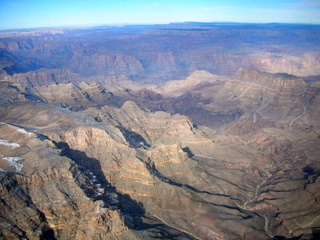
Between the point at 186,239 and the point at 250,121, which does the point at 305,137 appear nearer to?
the point at 250,121

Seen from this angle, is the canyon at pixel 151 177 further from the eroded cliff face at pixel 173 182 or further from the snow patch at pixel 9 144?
the snow patch at pixel 9 144

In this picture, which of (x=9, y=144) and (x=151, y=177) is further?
(x=9, y=144)

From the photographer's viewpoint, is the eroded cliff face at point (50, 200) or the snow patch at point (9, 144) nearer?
the eroded cliff face at point (50, 200)

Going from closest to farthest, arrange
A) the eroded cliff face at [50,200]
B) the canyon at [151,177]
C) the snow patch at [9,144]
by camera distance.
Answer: the eroded cliff face at [50,200] → the canyon at [151,177] → the snow patch at [9,144]

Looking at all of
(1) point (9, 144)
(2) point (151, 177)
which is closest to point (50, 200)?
(2) point (151, 177)

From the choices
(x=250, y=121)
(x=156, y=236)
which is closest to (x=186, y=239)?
(x=156, y=236)

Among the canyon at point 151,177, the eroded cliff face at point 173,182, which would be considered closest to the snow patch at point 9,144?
the canyon at point 151,177

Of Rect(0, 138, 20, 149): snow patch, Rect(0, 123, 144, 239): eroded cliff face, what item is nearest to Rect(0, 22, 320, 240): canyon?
Rect(0, 123, 144, 239): eroded cliff face

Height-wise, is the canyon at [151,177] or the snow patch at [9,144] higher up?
the snow patch at [9,144]

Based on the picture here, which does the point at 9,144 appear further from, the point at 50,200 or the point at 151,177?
the point at 151,177

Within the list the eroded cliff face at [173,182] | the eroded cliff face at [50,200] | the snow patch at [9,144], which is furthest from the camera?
the snow patch at [9,144]

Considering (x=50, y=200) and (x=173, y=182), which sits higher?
(x=50, y=200)

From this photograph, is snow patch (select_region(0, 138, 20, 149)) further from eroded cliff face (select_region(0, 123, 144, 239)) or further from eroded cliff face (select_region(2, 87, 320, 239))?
eroded cliff face (select_region(2, 87, 320, 239))
